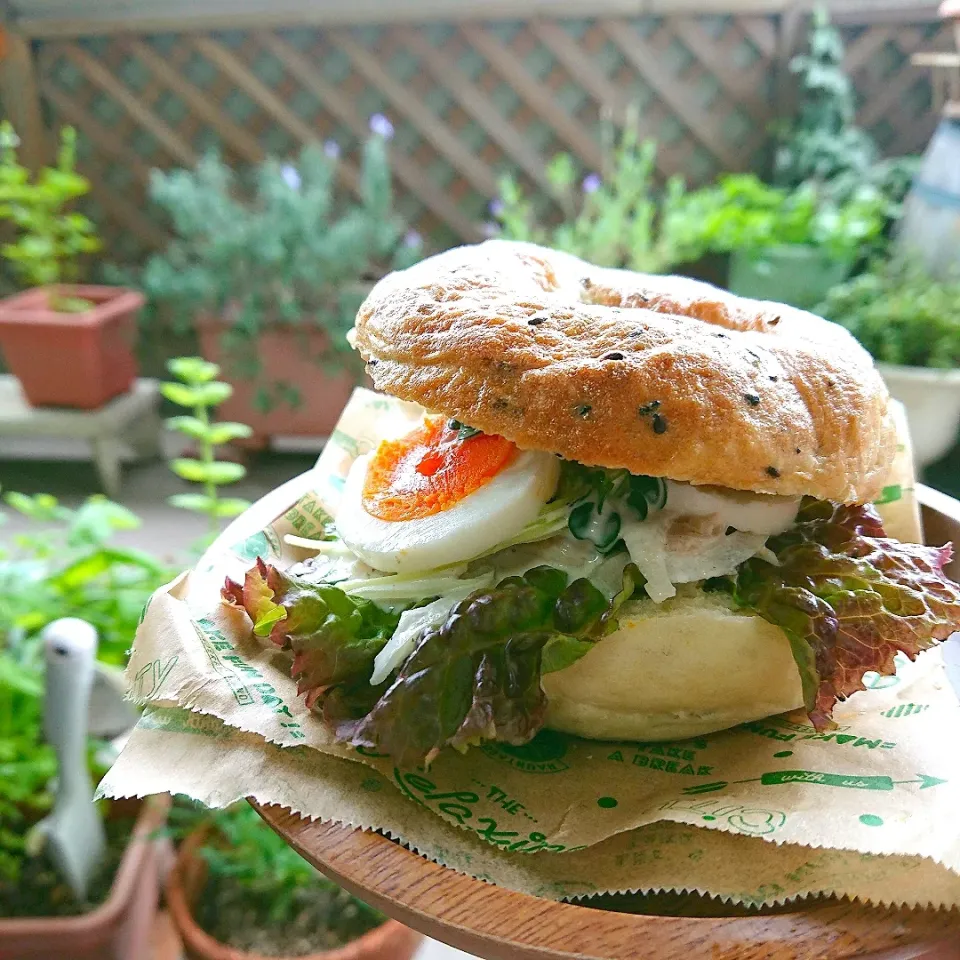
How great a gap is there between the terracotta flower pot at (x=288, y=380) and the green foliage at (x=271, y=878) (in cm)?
197

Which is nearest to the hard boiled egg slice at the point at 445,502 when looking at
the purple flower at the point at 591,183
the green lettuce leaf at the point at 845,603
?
the green lettuce leaf at the point at 845,603

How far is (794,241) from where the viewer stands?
10.7 ft

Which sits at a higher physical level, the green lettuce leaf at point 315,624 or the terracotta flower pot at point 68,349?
the green lettuce leaf at point 315,624

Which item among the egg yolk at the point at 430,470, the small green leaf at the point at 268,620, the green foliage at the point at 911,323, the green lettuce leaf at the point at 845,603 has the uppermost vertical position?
the egg yolk at the point at 430,470

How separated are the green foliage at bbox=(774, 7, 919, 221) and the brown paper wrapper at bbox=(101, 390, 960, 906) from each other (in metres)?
2.97

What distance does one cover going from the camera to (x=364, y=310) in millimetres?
1174

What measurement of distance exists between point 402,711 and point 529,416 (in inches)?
13.7

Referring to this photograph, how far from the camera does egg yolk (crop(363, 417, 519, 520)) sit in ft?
3.58

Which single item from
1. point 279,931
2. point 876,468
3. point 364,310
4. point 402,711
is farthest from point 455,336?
point 279,931

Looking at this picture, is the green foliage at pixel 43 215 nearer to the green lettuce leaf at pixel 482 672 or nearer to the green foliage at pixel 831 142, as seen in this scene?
the green lettuce leaf at pixel 482 672

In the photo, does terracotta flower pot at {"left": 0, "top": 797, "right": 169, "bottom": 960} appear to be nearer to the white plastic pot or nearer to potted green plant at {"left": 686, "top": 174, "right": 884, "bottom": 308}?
the white plastic pot

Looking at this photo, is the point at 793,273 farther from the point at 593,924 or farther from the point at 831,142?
the point at 593,924

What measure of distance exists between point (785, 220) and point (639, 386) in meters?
2.68

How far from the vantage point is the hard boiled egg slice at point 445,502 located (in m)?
1.04
